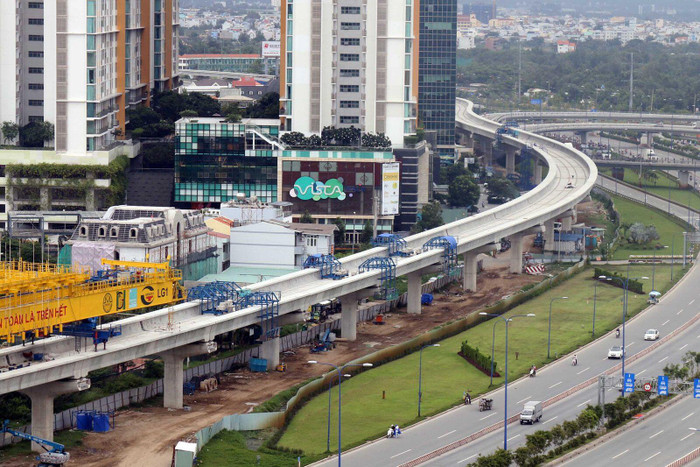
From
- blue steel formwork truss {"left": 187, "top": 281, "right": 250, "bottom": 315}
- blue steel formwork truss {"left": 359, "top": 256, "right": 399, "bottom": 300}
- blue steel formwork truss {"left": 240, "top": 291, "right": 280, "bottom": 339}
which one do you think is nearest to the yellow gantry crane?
blue steel formwork truss {"left": 187, "top": 281, "right": 250, "bottom": 315}

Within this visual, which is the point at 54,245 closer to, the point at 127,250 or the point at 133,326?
the point at 127,250

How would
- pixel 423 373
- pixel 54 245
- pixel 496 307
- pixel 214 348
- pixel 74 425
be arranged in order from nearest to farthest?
1. pixel 74 425
2. pixel 214 348
3. pixel 423 373
4. pixel 496 307
5. pixel 54 245

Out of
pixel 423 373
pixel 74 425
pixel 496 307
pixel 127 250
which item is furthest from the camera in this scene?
pixel 496 307

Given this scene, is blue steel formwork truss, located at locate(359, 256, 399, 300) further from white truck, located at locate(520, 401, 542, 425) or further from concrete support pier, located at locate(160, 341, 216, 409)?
white truck, located at locate(520, 401, 542, 425)

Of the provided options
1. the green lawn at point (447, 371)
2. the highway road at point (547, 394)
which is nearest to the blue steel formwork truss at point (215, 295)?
the green lawn at point (447, 371)

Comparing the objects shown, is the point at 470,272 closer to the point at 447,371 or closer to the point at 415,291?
the point at 415,291

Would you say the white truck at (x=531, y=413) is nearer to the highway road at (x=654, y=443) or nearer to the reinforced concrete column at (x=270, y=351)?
the highway road at (x=654, y=443)

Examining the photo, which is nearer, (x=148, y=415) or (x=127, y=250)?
(x=148, y=415)

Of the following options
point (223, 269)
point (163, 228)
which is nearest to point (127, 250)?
point (163, 228)

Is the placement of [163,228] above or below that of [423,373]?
above
